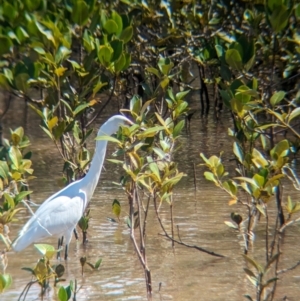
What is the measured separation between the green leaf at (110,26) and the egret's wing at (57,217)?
134cm

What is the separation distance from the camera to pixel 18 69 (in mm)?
6312

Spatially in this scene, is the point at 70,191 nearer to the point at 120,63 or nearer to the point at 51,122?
the point at 51,122

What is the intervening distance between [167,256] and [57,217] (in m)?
0.86

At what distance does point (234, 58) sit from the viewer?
542 cm

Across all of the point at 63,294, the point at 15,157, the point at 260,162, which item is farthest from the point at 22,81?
the point at 63,294

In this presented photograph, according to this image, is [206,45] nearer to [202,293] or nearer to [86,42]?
[86,42]

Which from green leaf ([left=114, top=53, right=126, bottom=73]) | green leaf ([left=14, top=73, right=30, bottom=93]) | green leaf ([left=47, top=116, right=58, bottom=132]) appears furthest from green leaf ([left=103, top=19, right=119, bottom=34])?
green leaf ([left=47, top=116, right=58, bottom=132])

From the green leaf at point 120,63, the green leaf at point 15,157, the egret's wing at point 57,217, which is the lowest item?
the egret's wing at point 57,217

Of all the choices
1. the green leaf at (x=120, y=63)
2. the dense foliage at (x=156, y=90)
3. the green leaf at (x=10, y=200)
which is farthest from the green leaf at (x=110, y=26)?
the green leaf at (x=10, y=200)

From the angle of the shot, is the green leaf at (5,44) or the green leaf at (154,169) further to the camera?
the green leaf at (5,44)

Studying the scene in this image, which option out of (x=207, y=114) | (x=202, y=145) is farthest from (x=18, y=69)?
(x=207, y=114)

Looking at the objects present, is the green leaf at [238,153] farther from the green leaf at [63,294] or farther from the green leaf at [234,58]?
the green leaf at [63,294]

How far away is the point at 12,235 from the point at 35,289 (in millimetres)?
1322

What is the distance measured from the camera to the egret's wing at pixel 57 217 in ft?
19.2
